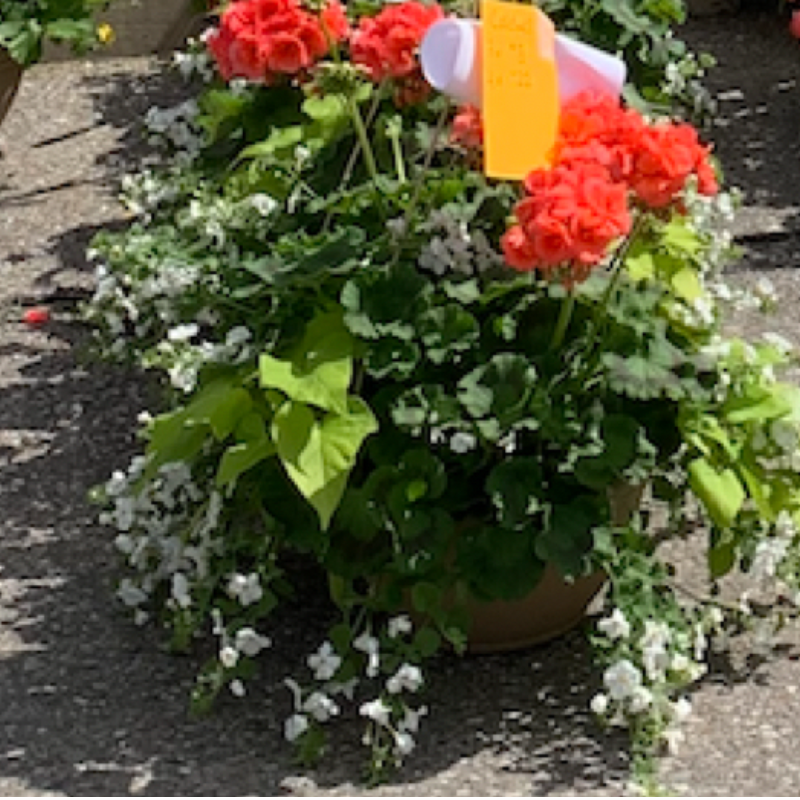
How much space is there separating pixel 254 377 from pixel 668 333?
63cm

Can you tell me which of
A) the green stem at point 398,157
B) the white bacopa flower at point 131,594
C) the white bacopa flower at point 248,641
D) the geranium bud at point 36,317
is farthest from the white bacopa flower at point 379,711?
the geranium bud at point 36,317

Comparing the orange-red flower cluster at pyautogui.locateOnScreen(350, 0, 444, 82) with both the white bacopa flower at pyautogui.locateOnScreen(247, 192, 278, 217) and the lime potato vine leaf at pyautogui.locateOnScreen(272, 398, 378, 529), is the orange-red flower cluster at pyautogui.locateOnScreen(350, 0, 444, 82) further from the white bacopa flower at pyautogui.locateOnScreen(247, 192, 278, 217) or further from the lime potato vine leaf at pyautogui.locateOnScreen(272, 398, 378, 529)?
the lime potato vine leaf at pyautogui.locateOnScreen(272, 398, 378, 529)

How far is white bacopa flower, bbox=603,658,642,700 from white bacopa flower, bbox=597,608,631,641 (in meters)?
0.05

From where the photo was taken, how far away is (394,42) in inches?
142

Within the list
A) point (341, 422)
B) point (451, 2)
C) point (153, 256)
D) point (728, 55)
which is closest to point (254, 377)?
point (341, 422)

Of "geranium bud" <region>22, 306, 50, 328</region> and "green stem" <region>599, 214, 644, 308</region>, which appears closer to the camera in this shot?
"green stem" <region>599, 214, 644, 308</region>

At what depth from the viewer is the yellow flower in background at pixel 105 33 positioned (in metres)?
5.87

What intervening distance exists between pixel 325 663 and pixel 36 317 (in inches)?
67.6

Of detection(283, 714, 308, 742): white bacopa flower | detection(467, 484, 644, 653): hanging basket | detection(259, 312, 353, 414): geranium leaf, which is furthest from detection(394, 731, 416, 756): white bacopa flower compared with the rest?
detection(259, 312, 353, 414): geranium leaf

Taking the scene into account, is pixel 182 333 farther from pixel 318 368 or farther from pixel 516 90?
pixel 516 90

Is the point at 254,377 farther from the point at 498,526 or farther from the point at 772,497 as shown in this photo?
the point at 772,497

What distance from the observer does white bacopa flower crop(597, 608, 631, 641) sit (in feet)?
11.1

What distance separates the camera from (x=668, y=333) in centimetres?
352

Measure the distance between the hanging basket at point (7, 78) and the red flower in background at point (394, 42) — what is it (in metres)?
1.99
